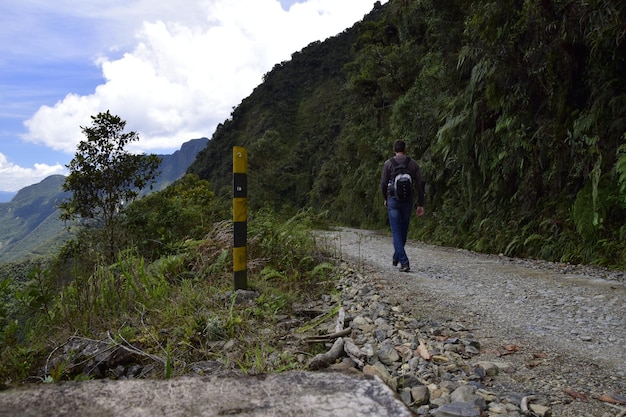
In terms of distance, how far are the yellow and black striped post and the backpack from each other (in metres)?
2.72

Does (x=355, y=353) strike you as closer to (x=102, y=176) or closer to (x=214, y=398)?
(x=214, y=398)

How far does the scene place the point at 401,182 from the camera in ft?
19.6

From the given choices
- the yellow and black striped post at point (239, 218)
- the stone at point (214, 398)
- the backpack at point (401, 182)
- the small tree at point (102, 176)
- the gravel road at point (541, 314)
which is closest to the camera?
the stone at point (214, 398)

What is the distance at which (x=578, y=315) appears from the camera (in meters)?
3.67

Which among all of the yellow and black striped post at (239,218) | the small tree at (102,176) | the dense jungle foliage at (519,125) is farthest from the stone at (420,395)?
the small tree at (102,176)

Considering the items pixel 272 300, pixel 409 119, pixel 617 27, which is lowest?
pixel 272 300

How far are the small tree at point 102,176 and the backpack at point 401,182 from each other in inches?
266

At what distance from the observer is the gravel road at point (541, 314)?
2.29 meters

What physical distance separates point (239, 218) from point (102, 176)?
7953mm

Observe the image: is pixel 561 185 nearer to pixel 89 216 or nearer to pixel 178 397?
pixel 178 397

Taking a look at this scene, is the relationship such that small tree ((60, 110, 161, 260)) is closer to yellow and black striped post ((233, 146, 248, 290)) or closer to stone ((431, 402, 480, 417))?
yellow and black striped post ((233, 146, 248, 290))

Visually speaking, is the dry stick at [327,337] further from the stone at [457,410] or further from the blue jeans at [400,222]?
the blue jeans at [400,222]

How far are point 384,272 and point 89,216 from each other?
25.1ft

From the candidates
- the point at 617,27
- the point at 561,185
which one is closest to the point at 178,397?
the point at 617,27
